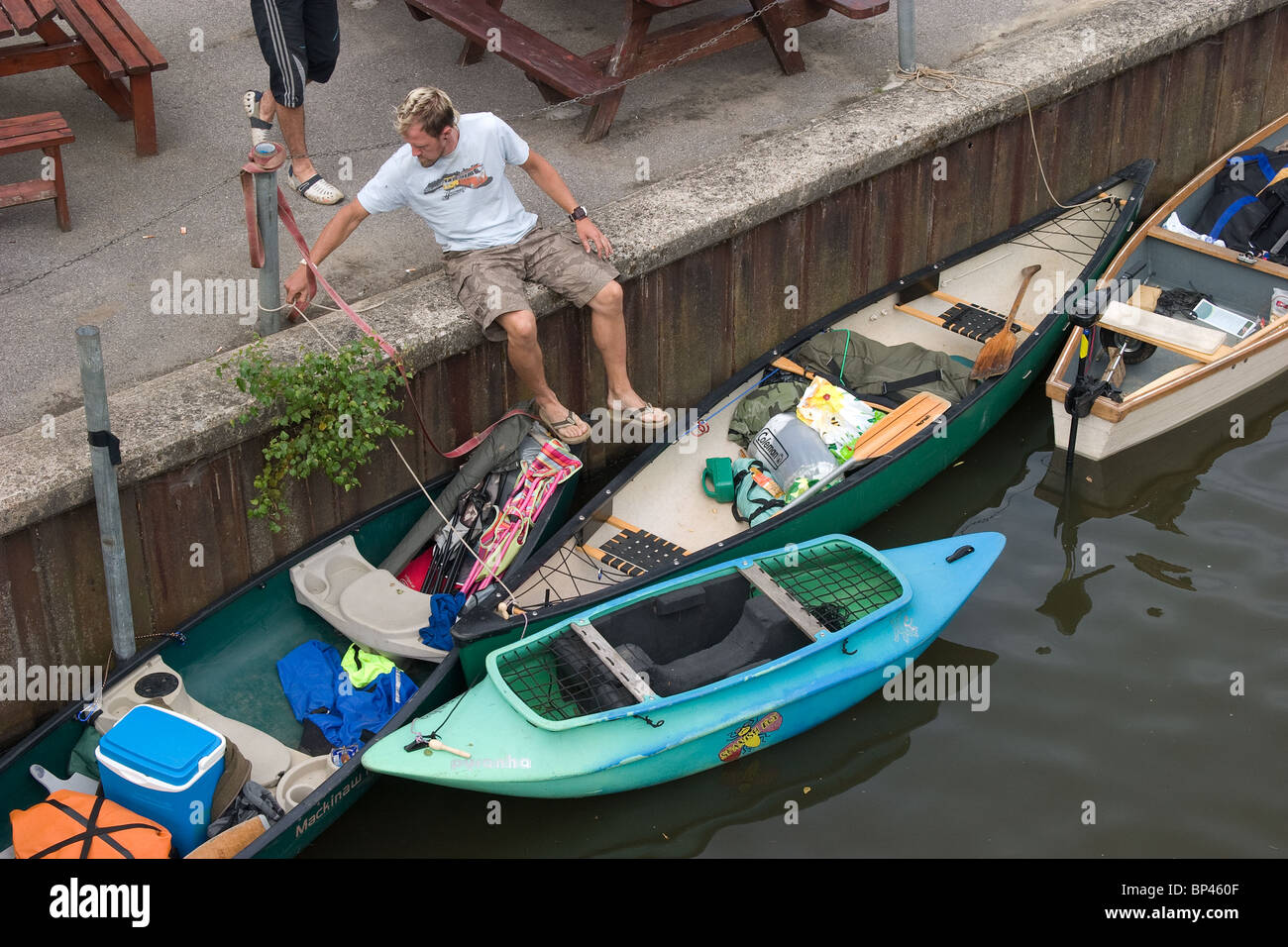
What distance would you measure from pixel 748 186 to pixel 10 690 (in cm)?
487

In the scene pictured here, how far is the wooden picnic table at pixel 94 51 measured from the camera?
319 inches

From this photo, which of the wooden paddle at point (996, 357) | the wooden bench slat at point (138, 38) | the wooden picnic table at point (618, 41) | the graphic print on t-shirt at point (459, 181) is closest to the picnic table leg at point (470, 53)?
the wooden picnic table at point (618, 41)

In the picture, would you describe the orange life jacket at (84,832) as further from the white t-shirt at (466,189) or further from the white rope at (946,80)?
the white rope at (946,80)

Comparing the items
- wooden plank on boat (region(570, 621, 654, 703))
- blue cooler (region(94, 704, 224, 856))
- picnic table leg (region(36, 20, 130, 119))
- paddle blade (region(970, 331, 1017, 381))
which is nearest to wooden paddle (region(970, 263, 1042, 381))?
paddle blade (region(970, 331, 1017, 381))

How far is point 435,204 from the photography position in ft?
23.3

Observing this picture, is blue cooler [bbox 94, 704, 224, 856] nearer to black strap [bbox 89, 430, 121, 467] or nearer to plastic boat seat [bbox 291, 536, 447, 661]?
plastic boat seat [bbox 291, 536, 447, 661]

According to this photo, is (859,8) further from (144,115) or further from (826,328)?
(144,115)

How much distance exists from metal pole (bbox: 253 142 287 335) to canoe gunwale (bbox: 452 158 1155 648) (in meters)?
1.80

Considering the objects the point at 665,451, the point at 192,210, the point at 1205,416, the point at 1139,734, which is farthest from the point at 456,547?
the point at 1205,416

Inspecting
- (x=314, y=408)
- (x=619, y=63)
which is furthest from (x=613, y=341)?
(x=619, y=63)

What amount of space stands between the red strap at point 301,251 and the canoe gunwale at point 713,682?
1312mm

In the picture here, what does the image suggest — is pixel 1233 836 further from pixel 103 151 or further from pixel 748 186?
pixel 103 151

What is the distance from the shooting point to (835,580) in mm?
7008

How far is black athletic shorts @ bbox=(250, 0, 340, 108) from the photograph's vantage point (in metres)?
7.60
